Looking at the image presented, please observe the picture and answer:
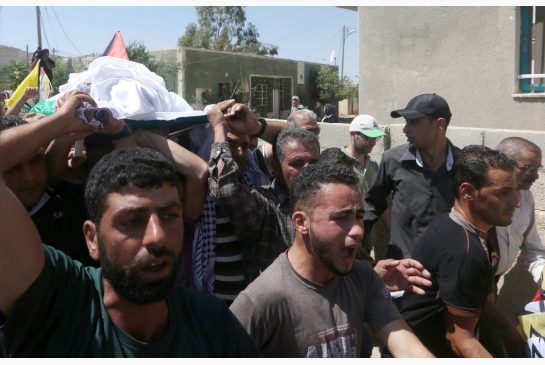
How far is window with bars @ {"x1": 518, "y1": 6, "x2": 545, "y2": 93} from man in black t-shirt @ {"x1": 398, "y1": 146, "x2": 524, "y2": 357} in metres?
4.88

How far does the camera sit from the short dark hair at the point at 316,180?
190 cm

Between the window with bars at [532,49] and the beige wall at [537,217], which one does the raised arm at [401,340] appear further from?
the window with bars at [532,49]

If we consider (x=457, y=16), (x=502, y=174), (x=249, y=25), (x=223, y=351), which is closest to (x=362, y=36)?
(x=457, y=16)

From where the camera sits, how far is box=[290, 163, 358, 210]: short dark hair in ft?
6.24

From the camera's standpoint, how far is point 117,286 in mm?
1332

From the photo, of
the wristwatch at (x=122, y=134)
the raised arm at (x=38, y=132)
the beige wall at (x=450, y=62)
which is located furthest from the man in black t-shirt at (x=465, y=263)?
the beige wall at (x=450, y=62)

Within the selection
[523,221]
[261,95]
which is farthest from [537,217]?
[261,95]

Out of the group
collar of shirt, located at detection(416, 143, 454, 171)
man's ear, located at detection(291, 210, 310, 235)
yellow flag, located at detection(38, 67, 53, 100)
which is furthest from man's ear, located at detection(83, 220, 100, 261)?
yellow flag, located at detection(38, 67, 53, 100)

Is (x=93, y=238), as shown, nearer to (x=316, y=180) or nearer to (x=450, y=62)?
(x=316, y=180)

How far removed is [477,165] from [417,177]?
105cm

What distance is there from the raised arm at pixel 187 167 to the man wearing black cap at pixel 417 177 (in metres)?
1.76

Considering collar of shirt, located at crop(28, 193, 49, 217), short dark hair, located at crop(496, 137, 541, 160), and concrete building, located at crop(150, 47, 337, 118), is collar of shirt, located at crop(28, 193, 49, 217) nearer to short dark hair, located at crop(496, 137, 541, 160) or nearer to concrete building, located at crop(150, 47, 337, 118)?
short dark hair, located at crop(496, 137, 541, 160)

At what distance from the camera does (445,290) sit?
7.12 feet

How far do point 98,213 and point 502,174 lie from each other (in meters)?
1.85
